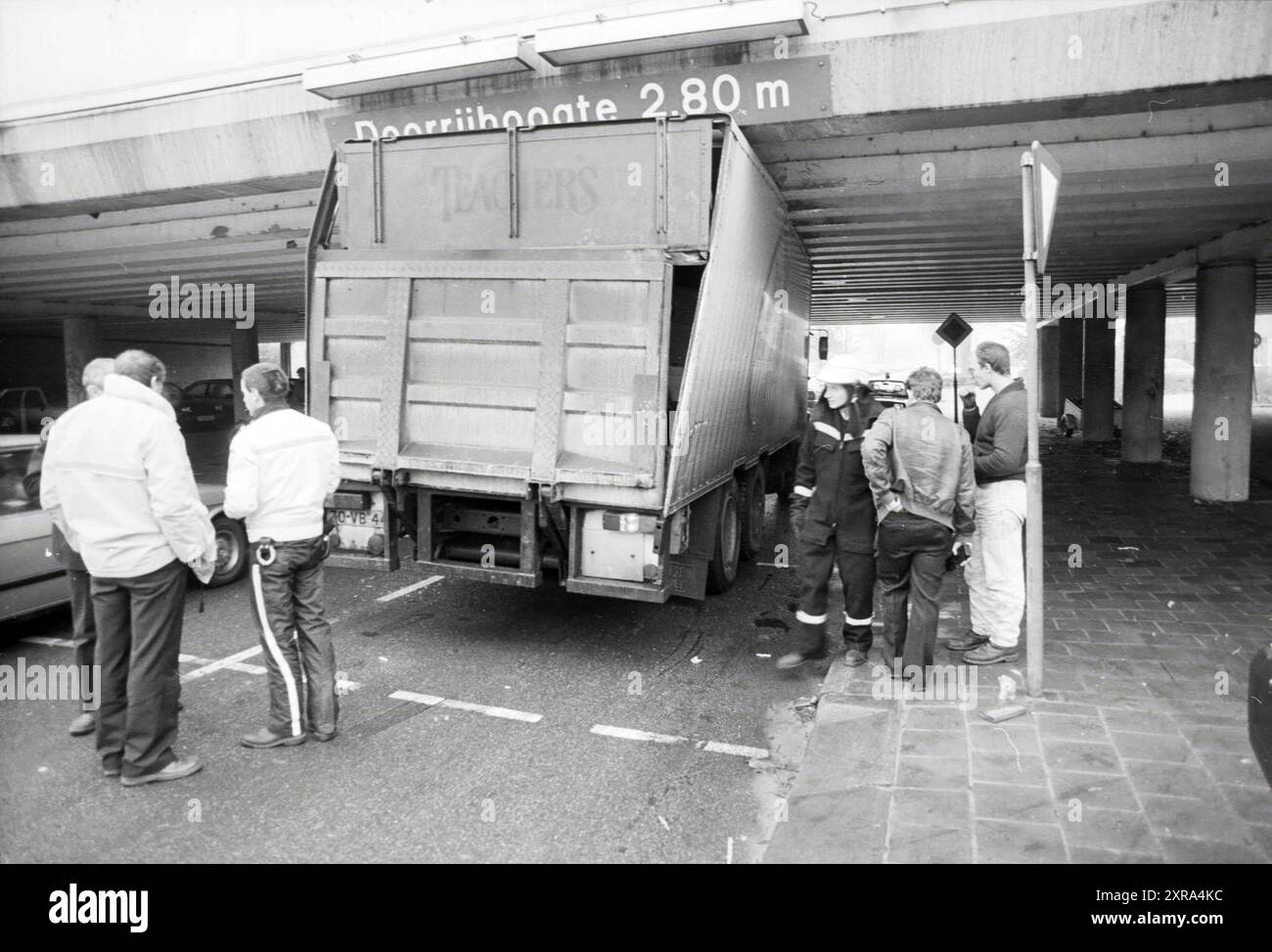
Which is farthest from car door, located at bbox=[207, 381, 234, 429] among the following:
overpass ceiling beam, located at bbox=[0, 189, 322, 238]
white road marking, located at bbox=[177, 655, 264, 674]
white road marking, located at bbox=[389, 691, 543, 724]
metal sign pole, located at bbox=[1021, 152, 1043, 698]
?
metal sign pole, located at bbox=[1021, 152, 1043, 698]

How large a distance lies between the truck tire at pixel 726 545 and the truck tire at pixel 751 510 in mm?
194

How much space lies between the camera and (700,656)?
6.14 m

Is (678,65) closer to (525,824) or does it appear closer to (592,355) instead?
(592,355)

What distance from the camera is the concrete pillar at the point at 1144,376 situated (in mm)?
15773

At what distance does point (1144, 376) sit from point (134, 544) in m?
16.4

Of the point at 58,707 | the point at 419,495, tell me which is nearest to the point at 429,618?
the point at 419,495

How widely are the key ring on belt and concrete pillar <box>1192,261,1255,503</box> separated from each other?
11733mm

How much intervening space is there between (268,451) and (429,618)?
277 cm

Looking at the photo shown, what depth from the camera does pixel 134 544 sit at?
4.03m

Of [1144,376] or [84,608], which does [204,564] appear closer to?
[84,608]

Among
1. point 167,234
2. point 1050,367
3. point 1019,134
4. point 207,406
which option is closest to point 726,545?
point 1019,134

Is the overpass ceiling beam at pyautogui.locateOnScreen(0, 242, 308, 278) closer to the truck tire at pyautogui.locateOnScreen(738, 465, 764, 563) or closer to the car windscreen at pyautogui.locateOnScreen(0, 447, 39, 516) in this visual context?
the car windscreen at pyautogui.locateOnScreen(0, 447, 39, 516)

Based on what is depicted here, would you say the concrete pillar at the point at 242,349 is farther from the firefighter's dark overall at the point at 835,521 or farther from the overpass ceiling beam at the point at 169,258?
the firefighter's dark overall at the point at 835,521

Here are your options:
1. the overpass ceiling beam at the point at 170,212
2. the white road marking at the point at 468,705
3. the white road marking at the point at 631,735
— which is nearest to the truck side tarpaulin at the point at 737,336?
the white road marking at the point at 631,735
